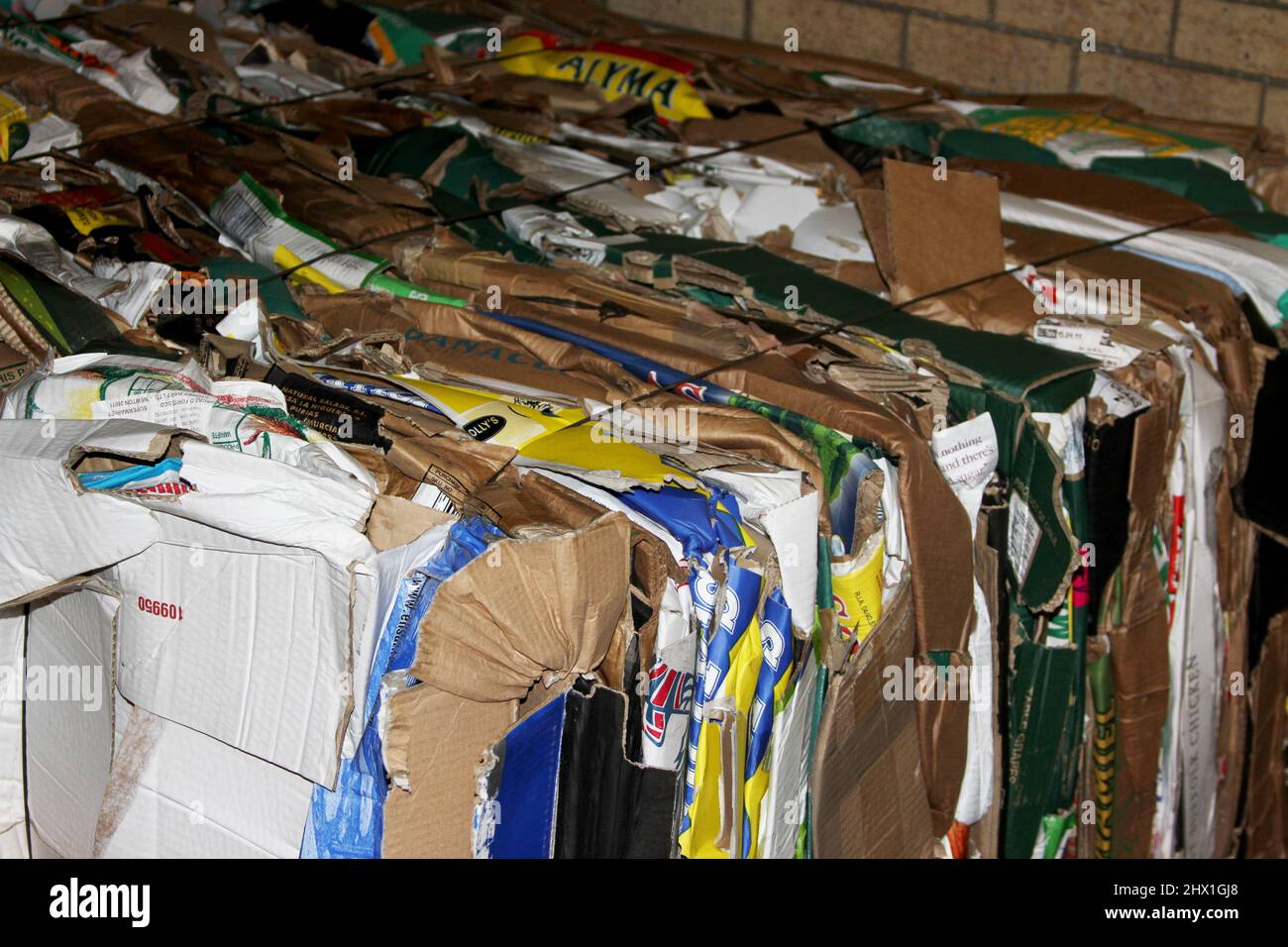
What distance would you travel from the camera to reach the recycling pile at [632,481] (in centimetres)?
179

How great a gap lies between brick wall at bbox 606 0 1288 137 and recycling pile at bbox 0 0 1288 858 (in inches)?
29.2

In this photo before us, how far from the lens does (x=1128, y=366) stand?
8.26 ft

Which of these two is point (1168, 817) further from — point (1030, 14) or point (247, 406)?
point (1030, 14)

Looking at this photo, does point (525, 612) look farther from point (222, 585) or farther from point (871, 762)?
point (871, 762)

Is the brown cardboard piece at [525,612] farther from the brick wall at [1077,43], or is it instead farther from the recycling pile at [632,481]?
the brick wall at [1077,43]

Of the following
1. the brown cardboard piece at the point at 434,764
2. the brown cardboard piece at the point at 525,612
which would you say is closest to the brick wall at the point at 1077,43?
the brown cardboard piece at the point at 525,612

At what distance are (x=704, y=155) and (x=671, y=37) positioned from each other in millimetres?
1400

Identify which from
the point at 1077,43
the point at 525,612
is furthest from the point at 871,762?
the point at 1077,43

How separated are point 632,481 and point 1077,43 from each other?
3281mm

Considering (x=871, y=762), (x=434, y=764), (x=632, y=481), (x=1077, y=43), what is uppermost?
(x=1077, y=43)

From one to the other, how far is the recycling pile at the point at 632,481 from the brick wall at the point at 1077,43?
29.2 inches

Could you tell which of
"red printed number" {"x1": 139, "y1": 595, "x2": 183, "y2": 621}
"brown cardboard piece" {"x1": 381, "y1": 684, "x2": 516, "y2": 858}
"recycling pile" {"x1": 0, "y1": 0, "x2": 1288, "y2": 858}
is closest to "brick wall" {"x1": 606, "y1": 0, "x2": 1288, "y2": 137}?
"recycling pile" {"x1": 0, "y1": 0, "x2": 1288, "y2": 858}

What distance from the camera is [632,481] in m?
1.93

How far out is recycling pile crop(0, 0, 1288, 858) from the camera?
1786mm
